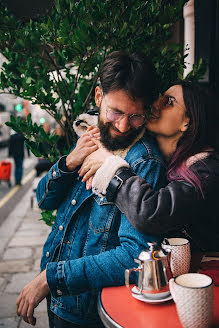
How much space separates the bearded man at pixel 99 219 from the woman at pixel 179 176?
7 cm

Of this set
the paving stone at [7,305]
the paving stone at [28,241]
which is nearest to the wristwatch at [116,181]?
the paving stone at [7,305]

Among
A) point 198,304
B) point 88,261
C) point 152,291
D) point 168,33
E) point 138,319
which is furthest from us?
point 168,33

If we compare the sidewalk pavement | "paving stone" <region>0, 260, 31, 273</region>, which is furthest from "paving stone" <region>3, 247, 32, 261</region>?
"paving stone" <region>0, 260, 31, 273</region>

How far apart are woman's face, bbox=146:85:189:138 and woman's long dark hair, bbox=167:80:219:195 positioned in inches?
1.4

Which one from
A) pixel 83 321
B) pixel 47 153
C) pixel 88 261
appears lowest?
pixel 83 321

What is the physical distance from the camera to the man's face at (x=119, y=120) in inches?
68.7

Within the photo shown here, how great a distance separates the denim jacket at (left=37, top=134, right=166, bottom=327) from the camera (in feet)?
5.06

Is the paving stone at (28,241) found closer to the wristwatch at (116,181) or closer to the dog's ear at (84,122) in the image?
the dog's ear at (84,122)

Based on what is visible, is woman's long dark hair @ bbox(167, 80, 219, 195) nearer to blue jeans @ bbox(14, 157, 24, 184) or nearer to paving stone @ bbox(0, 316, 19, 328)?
paving stone @ bbox(0, 316, 19, 328)

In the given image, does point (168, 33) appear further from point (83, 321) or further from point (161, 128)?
point (83, 321)

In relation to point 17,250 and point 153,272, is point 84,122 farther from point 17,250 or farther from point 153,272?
point 17,250

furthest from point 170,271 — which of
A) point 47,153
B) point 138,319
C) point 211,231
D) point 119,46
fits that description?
point 119,46

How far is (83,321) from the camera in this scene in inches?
69.3

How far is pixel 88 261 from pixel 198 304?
544 mm
